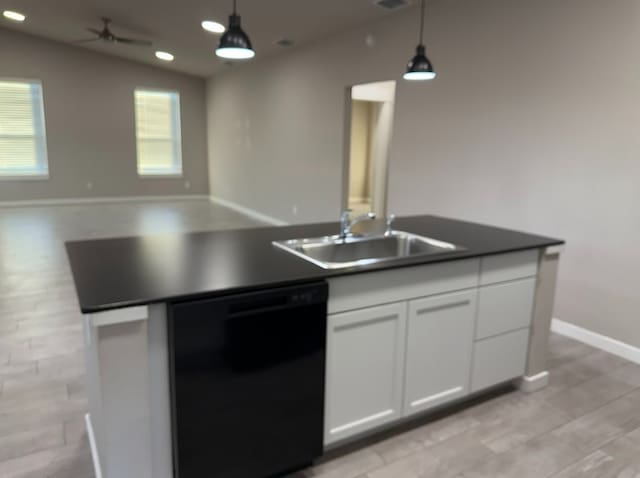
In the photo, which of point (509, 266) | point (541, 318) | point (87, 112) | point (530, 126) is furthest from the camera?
point (87, 112)

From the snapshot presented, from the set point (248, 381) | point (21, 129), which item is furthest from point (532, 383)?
point (21, 129)

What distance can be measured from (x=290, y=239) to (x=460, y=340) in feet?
3.16

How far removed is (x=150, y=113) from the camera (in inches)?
392

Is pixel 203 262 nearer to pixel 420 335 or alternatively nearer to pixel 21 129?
pixel 420 335

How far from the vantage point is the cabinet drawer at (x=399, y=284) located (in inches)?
72.1

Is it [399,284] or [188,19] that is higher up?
[188,19]

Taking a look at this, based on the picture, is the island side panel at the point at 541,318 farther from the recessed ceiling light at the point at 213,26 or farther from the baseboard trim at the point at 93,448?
the recessed ceiling light at the point at 213,26

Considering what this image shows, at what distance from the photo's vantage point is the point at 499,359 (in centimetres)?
242

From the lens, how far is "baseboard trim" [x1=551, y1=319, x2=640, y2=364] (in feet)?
9.98

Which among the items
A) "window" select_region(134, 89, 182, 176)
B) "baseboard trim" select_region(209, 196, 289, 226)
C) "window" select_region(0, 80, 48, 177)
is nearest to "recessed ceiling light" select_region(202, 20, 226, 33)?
"baseboard trim" select_region(209, 196, 289, 226)

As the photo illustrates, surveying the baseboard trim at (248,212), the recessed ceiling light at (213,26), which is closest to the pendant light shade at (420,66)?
the recessed ceiling light at (213,26)

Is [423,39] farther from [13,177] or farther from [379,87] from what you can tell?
[13,177]

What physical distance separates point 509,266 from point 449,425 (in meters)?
0.84

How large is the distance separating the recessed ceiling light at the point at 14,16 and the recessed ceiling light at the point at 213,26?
3.41 meters
